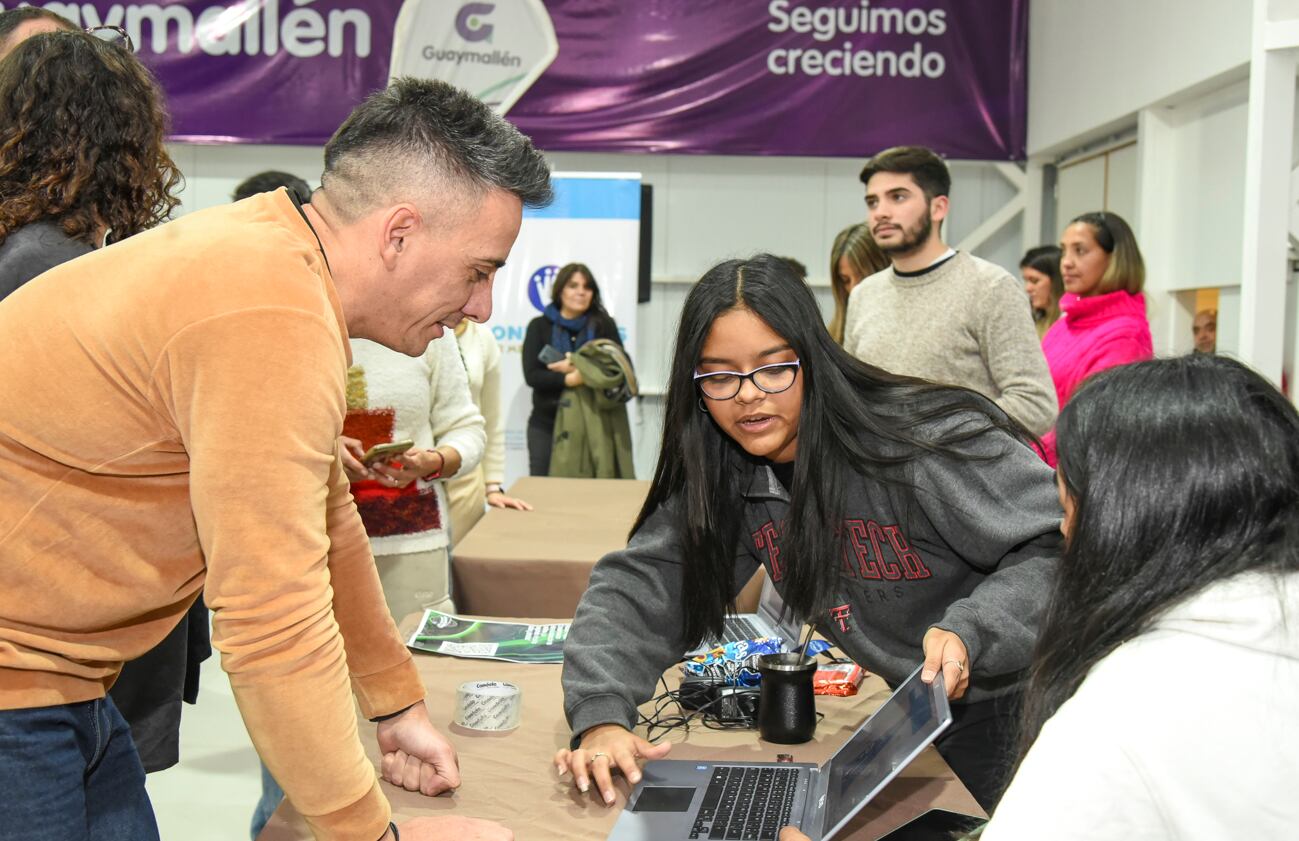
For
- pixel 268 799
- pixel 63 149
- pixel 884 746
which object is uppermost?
pixel 63 149

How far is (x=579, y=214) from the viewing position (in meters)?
5.39

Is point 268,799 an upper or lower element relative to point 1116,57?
lower

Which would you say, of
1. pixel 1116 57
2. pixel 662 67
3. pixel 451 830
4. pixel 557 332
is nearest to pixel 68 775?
pixel 451 830

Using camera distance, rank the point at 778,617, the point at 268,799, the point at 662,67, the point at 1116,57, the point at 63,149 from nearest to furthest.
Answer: the point at 63,149 < the point at 778,617 < the point at 268,799 < the point at 1116,57 < the point at 662,67

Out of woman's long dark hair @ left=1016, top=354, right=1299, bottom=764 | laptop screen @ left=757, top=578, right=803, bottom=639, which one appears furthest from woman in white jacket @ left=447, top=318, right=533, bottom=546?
woman's long dark hair @ left=1016, top=354, right=1299, bottom=764

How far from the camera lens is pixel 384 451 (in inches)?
90.1

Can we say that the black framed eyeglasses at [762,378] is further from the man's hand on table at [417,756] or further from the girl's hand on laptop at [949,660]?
the man's hand on table at [417,756]

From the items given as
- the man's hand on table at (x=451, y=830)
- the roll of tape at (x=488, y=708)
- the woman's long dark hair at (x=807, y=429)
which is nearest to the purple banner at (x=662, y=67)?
the woman's long dark hair at (x=807, y=429)

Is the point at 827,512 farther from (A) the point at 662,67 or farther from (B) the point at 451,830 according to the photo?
(A) the point at 662,67

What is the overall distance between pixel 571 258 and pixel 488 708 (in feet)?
13.5

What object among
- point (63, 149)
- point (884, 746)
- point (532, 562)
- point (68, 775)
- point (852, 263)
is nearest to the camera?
point (68, 775)

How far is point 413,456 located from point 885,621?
3.91 ft

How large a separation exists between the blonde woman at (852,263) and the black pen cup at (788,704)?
229cm

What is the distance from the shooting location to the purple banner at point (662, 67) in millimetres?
6473
